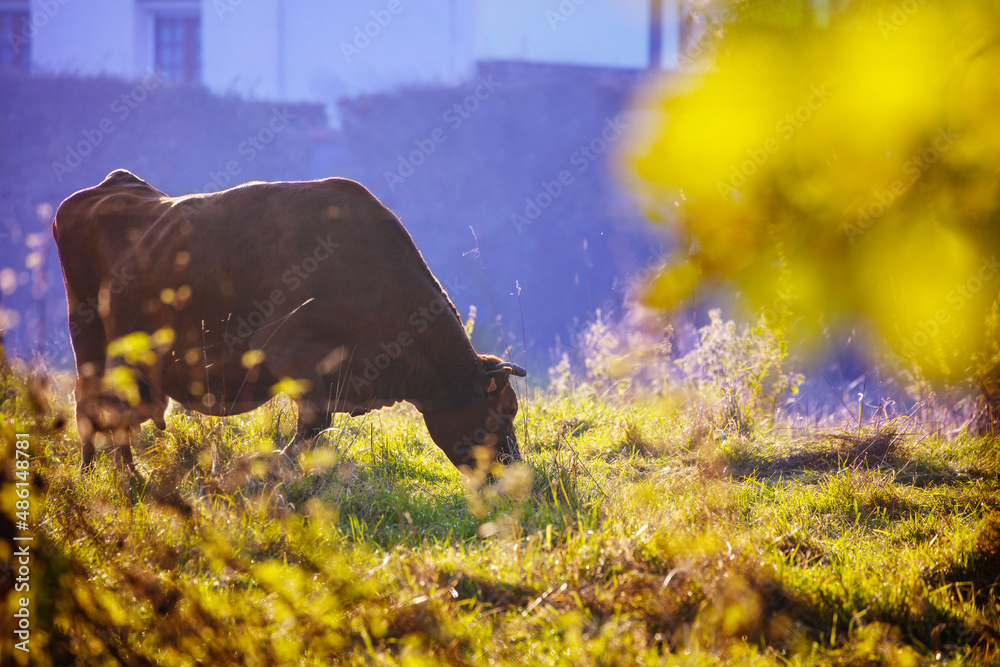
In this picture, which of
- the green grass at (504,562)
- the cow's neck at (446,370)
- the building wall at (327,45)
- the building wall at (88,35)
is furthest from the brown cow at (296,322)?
the building wall at (88,35)

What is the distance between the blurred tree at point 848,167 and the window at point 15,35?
23700 mm

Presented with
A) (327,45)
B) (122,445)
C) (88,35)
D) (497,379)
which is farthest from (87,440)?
(88,35)

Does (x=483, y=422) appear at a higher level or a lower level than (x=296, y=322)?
lower

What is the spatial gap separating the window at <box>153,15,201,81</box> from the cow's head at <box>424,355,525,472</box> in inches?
933

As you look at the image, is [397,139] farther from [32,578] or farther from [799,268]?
[32,578]

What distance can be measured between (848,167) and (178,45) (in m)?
24.9

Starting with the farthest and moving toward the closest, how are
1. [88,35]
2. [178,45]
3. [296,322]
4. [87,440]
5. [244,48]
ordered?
[178,45], [244,48], [88,35], [87,440], [296,322]

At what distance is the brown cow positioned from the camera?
3.83 m

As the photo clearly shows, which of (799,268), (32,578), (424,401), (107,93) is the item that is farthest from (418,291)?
(107,93)

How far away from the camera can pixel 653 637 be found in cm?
217

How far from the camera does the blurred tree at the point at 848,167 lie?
4.84 metres

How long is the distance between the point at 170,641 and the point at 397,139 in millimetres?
22460

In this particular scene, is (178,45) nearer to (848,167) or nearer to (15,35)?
(15,35)

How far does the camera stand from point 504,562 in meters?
2.53
